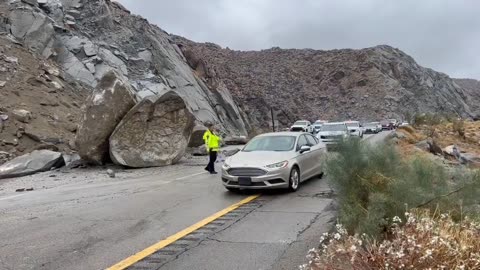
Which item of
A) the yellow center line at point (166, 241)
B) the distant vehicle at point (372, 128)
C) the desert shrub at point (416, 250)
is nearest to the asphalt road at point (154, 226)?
the yellow center line at point (166, 241)

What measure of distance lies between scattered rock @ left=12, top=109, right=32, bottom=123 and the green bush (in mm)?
20191

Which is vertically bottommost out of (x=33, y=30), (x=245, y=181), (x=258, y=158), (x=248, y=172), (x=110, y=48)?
(x=245, y=181)

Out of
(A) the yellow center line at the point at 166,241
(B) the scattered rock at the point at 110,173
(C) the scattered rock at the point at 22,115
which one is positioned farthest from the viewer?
(C) the scattered rock at the point at 22,115

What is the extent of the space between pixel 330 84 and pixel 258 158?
73536mm

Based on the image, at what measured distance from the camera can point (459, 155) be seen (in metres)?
20.3

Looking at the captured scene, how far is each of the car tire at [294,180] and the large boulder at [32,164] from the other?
11.1 metres

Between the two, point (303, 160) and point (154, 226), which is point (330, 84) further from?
point (154, 226)

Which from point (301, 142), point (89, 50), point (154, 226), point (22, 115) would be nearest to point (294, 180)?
point (301, 142)

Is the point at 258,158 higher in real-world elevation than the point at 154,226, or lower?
higher

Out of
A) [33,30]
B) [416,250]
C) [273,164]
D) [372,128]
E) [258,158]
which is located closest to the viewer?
[416,250]

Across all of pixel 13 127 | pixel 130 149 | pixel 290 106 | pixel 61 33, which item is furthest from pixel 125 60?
pixel 290 106

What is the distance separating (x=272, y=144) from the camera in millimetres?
12633

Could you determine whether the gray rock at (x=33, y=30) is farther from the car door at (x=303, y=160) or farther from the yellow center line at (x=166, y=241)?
the yellow center line at (x=166, y=241)

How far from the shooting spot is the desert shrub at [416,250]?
3.83 meters
